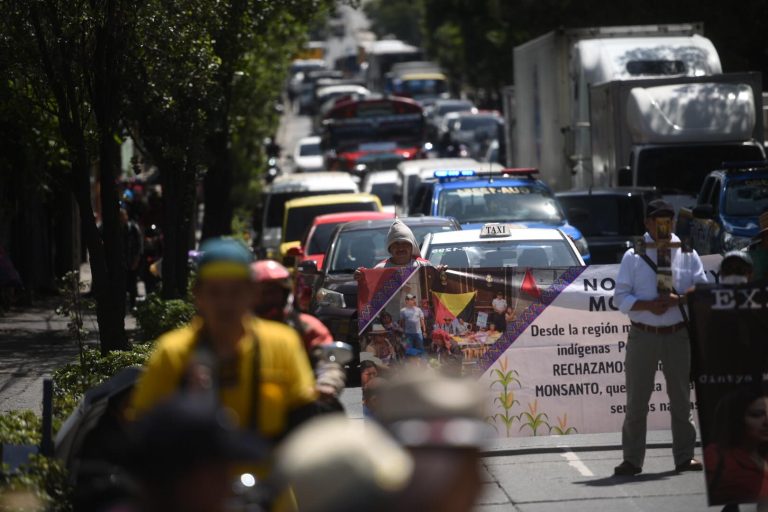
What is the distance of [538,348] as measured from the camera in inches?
401

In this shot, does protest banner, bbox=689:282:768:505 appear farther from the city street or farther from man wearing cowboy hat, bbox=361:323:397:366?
man wearing cowboy hat, bbox=361:323:397:366

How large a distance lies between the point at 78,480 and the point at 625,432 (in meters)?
4.07

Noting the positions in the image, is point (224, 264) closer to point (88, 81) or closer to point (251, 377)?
point (251, 377)

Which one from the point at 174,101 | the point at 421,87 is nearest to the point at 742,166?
the point at 174,101

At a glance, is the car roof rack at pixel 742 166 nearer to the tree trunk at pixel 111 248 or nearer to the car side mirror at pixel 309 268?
the car side mirror at pixel 309 268

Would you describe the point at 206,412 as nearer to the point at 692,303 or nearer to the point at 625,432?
the point at 692,303

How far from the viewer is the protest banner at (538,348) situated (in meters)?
10.2

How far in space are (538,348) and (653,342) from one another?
1327mm

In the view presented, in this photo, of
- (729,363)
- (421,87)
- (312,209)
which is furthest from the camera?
(421,87)

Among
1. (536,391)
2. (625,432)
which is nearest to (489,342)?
(536,391)

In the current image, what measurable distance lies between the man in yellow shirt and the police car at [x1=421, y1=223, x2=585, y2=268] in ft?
26.3

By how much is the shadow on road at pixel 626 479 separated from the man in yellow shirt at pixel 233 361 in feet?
14.0

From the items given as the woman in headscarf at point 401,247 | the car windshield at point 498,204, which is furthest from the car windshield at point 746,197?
the woman in headscarf at point 401,247

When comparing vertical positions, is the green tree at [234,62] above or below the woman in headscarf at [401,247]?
above
